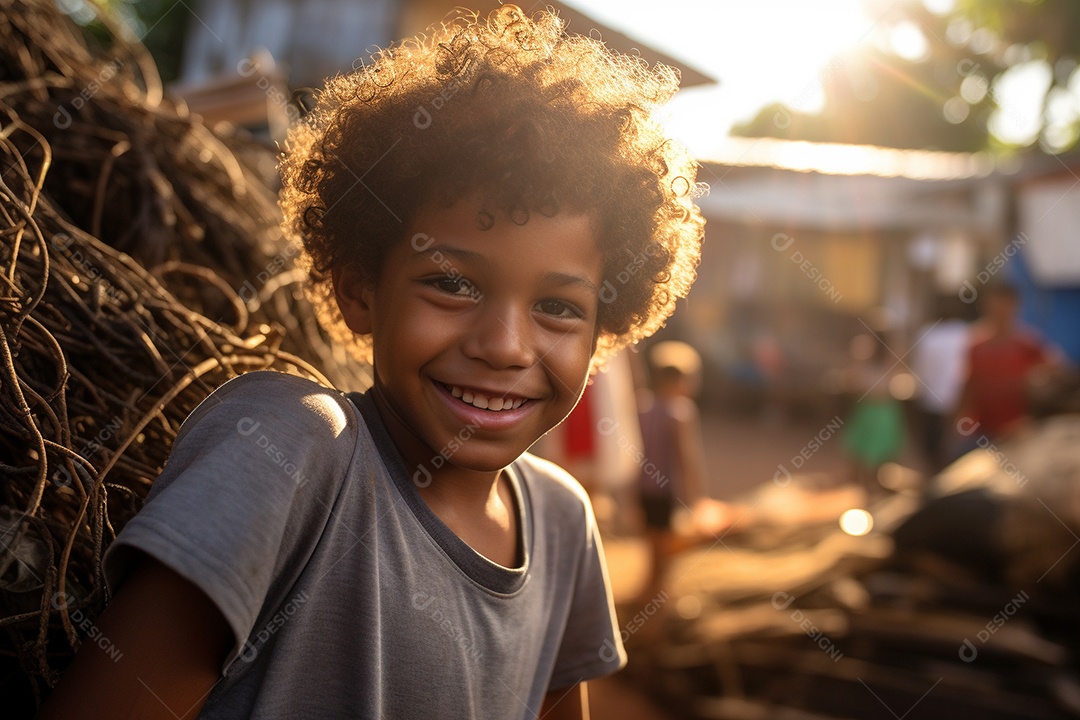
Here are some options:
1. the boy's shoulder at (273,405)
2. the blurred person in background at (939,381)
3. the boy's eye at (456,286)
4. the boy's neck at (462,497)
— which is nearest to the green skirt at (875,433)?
the blurred person in background at (939,381)

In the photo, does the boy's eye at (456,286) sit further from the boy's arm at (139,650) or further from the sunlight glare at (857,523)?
the sunlight glare at (857,523)

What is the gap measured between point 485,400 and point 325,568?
365 millimetres

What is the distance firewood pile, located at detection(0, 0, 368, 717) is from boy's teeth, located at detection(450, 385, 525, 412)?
17.6 inches

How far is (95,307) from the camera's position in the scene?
60.2 inches

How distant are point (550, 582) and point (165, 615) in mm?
739

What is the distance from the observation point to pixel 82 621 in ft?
4.08

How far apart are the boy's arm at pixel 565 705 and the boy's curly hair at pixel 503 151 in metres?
0.74

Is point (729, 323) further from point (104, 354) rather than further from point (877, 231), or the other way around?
point (104, 354)

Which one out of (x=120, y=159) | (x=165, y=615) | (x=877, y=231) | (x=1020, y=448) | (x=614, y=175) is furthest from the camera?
(x=877, y=231)

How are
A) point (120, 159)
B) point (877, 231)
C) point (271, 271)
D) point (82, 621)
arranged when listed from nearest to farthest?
point (82, 621) → point (120, 159) → point (271, 271) → point (877, 231)

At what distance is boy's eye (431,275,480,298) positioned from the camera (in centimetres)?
132

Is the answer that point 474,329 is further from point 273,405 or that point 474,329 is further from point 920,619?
point 920,619

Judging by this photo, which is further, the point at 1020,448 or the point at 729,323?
the point at 729,323

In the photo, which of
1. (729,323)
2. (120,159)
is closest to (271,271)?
(120,159)
